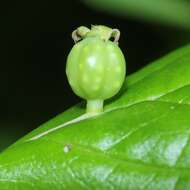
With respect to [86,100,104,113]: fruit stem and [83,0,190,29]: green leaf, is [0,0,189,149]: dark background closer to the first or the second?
[83,0,190,29]: green leaf

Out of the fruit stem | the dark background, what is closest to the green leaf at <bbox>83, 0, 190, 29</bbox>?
the dark background

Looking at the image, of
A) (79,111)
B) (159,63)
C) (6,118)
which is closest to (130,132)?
(79,111)

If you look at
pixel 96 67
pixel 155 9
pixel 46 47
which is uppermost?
pixel 96 67

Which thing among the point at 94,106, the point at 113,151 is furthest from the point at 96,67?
the point at 113,151

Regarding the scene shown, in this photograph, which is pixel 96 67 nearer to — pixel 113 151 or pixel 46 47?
pixel 113 151

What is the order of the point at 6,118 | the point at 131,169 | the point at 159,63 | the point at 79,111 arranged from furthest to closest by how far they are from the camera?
the point at 6,118, the point at 159,63, the point at 79,111, the point at 131,169

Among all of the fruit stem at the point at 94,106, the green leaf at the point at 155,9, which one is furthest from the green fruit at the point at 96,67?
the green leaf at the point at 155,9

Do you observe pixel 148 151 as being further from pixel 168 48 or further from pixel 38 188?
pixel 168 48
